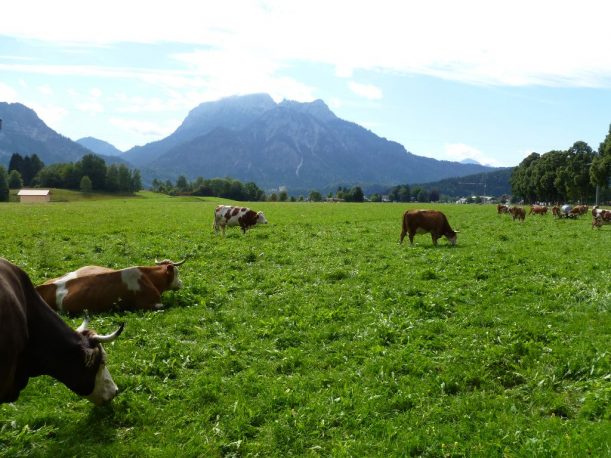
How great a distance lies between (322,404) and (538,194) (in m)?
125

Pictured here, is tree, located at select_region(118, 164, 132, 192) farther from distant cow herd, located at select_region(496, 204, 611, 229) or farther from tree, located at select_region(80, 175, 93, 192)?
distant cow herd, located at select_region(496, 204, 611, 229)

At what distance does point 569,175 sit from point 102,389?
104 m

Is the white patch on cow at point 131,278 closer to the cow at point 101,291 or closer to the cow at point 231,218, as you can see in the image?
the cow at point 101,291

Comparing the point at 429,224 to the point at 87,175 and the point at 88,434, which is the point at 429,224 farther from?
the point at 87,175

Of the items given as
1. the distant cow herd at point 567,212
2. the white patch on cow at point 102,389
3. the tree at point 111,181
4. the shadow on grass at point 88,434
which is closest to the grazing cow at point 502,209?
the distant cow herd at point 567,212

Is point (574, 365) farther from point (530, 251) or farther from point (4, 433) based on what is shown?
point (530, 251)

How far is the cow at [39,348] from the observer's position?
6.24 meters

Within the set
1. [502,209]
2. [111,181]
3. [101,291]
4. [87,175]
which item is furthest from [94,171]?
[101,291]

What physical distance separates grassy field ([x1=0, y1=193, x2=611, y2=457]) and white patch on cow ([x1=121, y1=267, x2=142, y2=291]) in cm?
87

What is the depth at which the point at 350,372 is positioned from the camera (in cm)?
860

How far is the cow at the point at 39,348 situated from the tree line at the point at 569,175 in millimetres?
75742

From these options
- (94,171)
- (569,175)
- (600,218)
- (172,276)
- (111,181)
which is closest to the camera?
(172,276)

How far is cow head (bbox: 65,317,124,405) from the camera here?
284 inches

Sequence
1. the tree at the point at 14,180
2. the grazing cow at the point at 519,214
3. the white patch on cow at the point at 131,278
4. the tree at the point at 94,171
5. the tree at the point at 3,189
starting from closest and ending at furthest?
the white patch on cow at the point at 131,278 → the grazing cow at the point at 519,214 → the tree at the point at 3,189 → the tree at the point at 14,180 → the tree at the point at 94,171
